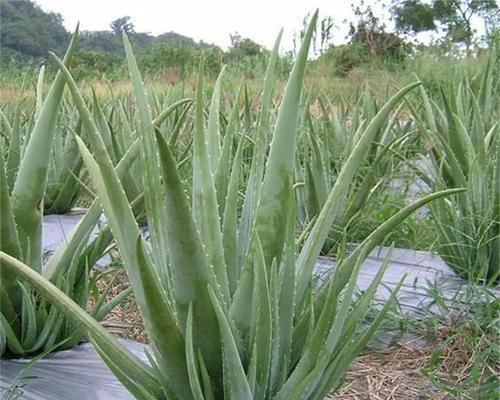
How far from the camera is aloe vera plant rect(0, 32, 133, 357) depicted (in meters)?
1.13

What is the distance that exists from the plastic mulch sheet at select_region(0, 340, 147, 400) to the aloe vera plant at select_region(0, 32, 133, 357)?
0.04m

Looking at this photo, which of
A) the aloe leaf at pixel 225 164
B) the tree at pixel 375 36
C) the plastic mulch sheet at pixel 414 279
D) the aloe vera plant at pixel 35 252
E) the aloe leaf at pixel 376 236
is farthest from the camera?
the tree at pixel 375 36

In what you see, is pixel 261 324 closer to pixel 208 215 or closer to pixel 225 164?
pixel 208 215

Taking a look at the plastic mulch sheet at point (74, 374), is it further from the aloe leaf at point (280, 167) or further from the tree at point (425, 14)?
the tree at point (425, 14)

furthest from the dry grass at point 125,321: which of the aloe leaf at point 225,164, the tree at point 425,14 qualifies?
the tree at point 425,14

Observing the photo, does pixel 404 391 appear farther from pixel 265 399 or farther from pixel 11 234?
pixel 11 234

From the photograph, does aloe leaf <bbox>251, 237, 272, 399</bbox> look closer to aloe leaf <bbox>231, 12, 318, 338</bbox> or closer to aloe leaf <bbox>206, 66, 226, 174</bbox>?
aloe leaf <bbox>231, 12, 318, 338</bbox>

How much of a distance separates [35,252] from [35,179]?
14cm

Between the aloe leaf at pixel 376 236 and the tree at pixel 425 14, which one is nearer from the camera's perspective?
the aloe leaf at pixel 376 236

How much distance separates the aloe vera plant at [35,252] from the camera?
1131mm

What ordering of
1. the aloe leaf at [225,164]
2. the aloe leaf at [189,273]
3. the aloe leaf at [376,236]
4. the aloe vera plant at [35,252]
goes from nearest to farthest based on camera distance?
the aloe leaf at [189,273], the aloe leaf at [376,236], the aloe leaf at [225,164], the aloe vera plant at [35,252]

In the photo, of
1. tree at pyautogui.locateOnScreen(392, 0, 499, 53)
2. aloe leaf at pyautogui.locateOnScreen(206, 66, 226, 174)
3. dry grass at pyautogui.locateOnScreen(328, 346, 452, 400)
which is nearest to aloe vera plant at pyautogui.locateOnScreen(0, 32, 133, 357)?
aloe leaf at pyautogui.locateOnScreen(206, 66, 226, 174)

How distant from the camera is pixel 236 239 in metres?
0.91

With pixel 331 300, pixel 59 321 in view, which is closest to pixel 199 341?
pixel 331 300
